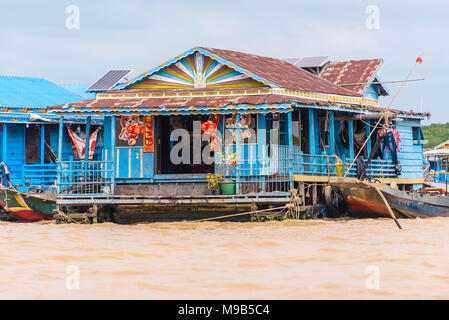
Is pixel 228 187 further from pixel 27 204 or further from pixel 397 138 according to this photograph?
pixel 397 138

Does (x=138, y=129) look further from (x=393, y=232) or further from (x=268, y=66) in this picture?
(x=393, y=232)

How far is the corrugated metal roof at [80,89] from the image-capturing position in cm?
2890

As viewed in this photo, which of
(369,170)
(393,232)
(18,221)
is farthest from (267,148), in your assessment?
(18,221)

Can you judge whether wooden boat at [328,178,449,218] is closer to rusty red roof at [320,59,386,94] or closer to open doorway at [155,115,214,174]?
open doorway at [155,115,214,174]

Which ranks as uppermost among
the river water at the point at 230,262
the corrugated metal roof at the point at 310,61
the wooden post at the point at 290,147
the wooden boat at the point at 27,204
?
the corrugated metal roof at the point at 310,61

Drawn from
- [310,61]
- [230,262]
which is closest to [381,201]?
[230,262]

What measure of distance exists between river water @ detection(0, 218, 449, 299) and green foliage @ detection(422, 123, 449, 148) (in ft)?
157

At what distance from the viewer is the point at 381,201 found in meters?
18.1

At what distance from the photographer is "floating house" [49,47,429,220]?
1800cm

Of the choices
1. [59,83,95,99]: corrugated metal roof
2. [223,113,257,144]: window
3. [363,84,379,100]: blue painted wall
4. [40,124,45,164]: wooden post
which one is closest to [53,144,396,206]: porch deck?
[223,113,257,144]: window

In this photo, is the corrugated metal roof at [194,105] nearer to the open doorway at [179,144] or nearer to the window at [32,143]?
the open doorway at [179,144]

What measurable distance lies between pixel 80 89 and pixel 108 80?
1797mm

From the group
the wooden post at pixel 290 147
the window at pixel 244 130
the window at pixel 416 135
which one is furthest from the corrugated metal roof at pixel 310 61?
the wooden post at pixel 290 147
